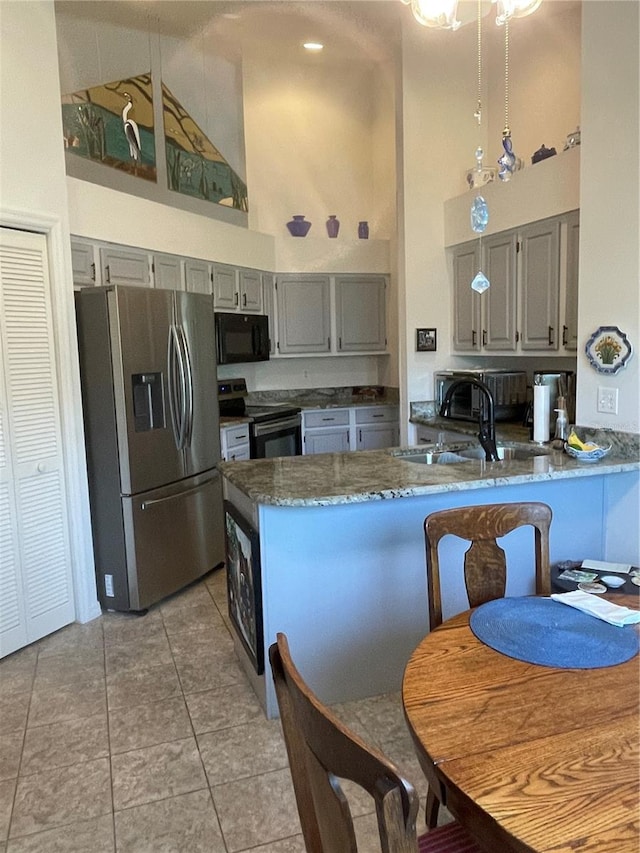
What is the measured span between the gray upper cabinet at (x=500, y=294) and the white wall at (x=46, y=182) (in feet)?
8.73

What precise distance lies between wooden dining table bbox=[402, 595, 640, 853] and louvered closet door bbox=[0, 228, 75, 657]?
7.68ft

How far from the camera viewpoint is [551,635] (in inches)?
56.7

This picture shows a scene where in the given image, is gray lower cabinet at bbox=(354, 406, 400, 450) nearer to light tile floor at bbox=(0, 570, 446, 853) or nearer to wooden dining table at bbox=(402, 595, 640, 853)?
light tile floor at bbox=(0, 570, 446, 853)

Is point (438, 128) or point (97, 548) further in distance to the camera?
point (438, 128)

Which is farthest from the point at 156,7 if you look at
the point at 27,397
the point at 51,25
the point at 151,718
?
the point at 151,718

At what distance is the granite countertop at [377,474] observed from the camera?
2.22 meters

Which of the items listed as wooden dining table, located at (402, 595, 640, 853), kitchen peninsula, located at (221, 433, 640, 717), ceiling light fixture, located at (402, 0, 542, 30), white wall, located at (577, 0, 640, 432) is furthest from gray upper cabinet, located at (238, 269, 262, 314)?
wooden dining table, located at (402, 595, 640, 853)

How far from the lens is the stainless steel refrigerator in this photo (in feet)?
10.7

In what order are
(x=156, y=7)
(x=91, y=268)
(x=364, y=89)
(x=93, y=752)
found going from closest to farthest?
(x=93, y=752) → (x=91, y=268) → (x=156, y=7) → (x=364, y=89)

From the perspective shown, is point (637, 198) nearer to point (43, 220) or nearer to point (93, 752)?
point (43, 220)

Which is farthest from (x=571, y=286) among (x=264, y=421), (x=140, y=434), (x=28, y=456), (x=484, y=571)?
(x=28, y=456)

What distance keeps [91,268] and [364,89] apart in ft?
12.1

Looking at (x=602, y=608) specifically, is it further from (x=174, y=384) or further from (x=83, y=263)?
(x=83, y=263)

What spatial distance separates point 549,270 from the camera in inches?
142
